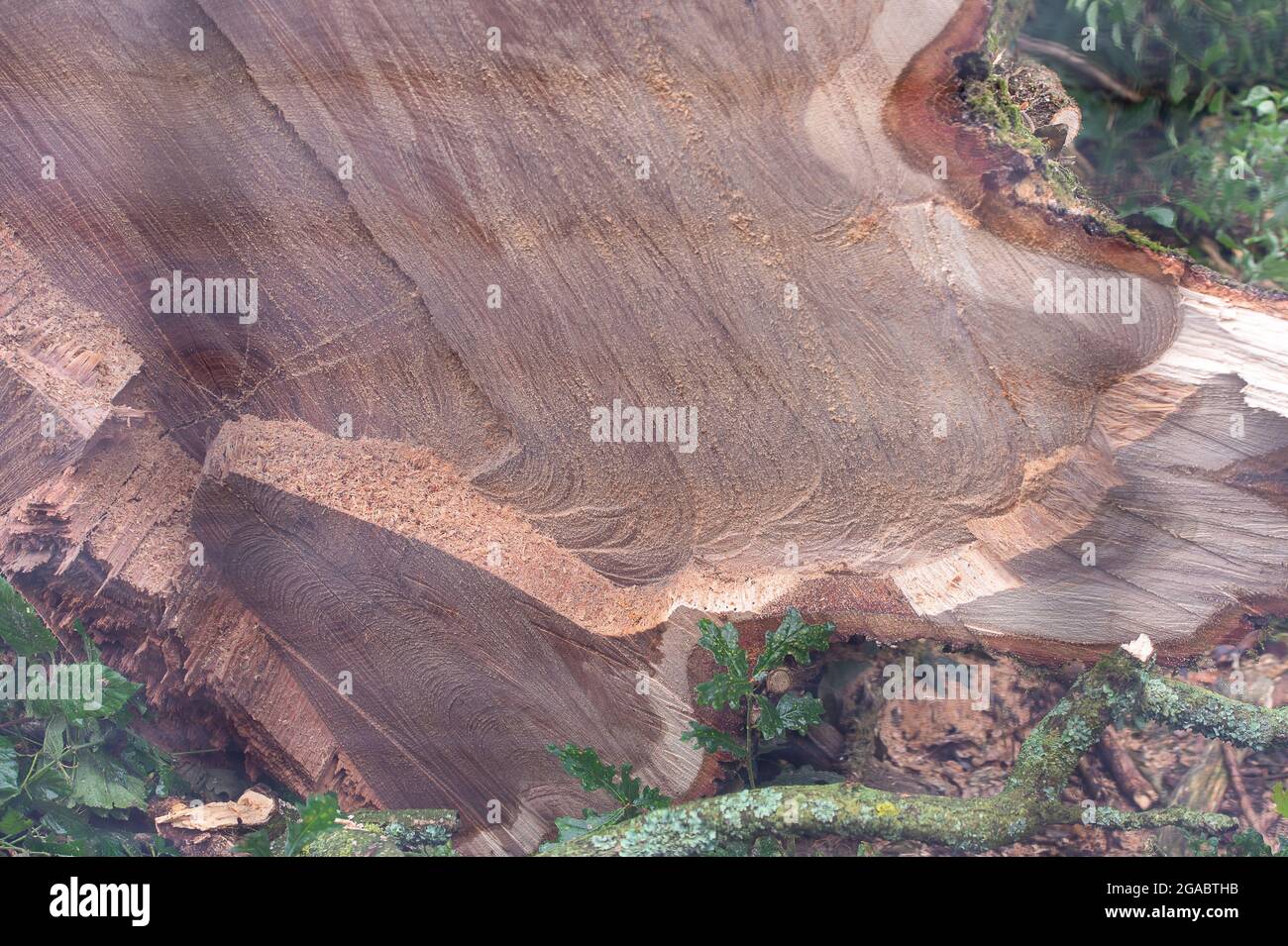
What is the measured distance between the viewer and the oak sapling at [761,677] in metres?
2.39

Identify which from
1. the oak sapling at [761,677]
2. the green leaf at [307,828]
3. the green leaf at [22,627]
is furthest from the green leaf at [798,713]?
the green leaf at [22,627]

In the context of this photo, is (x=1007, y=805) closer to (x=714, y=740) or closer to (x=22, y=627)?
(x=714, y=740)

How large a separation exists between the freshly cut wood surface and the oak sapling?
0.29 ft

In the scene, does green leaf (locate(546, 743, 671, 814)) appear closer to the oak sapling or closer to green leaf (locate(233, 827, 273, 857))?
the oak sapling

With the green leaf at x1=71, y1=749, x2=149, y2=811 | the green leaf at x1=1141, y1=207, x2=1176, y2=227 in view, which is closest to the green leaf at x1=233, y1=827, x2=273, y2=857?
the green leaf at x1=71, y1=749, x2=149, y2=811

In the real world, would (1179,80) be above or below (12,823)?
above

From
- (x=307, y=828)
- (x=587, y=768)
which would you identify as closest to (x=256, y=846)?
(x=307, y=828)

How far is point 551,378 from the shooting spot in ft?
8.12

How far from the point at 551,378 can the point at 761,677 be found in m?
1.00

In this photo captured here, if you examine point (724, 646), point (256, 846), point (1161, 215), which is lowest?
point (256, 846)

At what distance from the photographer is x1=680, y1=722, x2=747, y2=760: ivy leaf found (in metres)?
2.46

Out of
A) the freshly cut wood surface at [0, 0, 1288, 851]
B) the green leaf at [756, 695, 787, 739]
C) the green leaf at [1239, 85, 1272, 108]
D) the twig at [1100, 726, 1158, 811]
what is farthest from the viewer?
the green leaf at [1239, 85, 1272, 108]

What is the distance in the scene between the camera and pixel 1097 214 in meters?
2.35

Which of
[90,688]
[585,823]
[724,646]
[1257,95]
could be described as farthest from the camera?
[1257,95]
